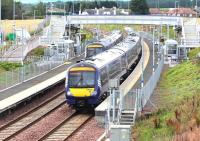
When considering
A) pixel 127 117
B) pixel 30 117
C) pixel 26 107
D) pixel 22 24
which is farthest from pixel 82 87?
pixel 22 24

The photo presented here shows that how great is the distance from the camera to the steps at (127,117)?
28578 mm

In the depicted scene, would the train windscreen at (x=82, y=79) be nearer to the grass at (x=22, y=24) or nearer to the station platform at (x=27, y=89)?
the station platform at (x=27, y=89)

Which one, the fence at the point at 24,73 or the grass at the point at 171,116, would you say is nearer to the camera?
the grass at the point at 171,116

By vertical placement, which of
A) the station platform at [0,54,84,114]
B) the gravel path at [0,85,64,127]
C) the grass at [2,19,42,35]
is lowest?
the gravel path at [0,85,64,127]

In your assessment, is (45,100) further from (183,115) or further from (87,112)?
(183,115)

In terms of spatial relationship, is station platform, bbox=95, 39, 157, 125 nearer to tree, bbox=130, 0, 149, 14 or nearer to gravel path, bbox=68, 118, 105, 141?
gravel path, bbox=68, 118, 105, 141

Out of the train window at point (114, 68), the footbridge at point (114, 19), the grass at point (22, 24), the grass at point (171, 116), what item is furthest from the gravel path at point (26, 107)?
the grass at point (22, 24)

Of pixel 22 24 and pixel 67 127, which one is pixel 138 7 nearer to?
pixel 22 24

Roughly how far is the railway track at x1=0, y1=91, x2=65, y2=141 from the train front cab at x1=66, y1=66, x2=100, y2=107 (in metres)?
1.96

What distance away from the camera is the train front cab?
3344 cm

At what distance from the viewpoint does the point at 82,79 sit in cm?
3372

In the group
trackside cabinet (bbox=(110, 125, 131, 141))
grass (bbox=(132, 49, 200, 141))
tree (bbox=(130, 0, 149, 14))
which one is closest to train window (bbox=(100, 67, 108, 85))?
grass (bbox=(132, 49, 200, 141))

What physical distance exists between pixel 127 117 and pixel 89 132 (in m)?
2.04

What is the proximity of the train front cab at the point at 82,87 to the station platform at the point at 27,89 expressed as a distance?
146 inches
